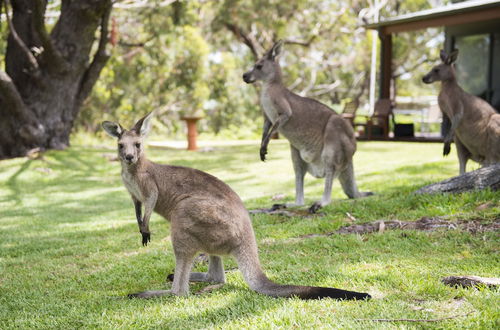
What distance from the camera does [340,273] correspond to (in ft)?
13.0

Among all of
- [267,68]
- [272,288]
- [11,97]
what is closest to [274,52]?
[267,68]

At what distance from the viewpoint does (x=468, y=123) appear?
712cm

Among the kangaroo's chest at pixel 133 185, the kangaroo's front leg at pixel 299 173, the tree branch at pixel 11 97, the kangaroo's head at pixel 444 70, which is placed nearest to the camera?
the kangaroo's chest at pixel 133 185

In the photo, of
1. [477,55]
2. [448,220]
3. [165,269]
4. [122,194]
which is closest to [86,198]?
[122,194]

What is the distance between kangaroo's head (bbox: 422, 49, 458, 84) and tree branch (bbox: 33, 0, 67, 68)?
295 inches

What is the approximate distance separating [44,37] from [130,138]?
835cm

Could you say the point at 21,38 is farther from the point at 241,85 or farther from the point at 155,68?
the point at 241,85

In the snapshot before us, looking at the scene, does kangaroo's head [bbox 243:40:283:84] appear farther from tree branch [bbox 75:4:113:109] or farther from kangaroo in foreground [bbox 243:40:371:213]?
tree branch [bbox 75:4:113:109]

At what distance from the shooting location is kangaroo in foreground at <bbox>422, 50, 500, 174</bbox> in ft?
22.7

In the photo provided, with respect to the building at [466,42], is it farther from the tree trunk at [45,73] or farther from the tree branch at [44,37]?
the tree branch at [44,37]

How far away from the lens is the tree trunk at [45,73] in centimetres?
1216

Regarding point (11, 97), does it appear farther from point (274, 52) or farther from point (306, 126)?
point (306, 126)

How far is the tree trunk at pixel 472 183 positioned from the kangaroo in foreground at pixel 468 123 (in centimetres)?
104

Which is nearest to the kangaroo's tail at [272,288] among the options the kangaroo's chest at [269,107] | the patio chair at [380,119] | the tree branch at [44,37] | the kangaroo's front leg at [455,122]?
the kangaroo's chest at [269,107]
